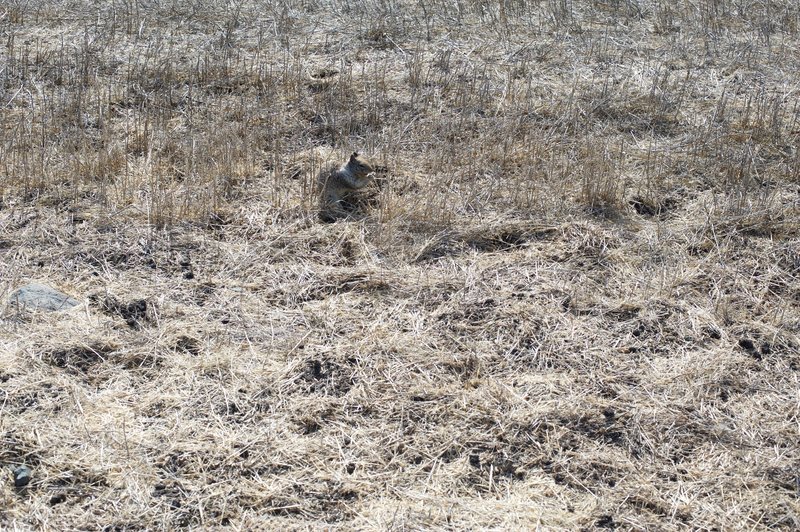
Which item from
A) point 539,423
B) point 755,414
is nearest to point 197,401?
A: point 539,423

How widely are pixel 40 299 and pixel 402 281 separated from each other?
1.79 m

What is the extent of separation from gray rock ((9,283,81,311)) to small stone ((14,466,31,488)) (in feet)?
3.66

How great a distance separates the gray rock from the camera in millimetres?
4480

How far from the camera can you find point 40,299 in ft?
14.9

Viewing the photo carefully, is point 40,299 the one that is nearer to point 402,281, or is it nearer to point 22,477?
point 22,477

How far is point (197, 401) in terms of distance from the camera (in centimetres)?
399

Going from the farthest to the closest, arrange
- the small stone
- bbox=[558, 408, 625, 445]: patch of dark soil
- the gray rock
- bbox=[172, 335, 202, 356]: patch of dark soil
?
1. the gray rock
2. bbox=[172, 335, 202, 356]: patch of dark soil
3. bbox=[558, 408, 625, 445]: patch of dark soil
4. the small stone

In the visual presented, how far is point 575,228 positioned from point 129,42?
179 inches

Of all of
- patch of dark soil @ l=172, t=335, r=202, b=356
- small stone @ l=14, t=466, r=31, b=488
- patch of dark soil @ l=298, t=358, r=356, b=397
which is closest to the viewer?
small stone @ l=14, t=466, r=31, b=488

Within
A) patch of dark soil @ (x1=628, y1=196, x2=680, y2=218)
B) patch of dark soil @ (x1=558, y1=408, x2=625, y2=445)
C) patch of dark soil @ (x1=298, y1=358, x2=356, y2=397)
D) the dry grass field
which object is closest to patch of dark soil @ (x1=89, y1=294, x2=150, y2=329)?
the dry grass field

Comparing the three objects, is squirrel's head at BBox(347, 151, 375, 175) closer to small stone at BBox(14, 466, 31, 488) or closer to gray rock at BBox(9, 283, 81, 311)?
gray rock at BBox(9, 283, 81, 311)

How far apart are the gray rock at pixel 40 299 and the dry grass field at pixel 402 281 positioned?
0.23ft

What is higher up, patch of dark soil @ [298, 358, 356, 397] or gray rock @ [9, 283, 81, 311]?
gray rock @ [9, 283, 81, 311]

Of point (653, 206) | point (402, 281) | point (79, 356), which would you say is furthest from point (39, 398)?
point (653, 206)
